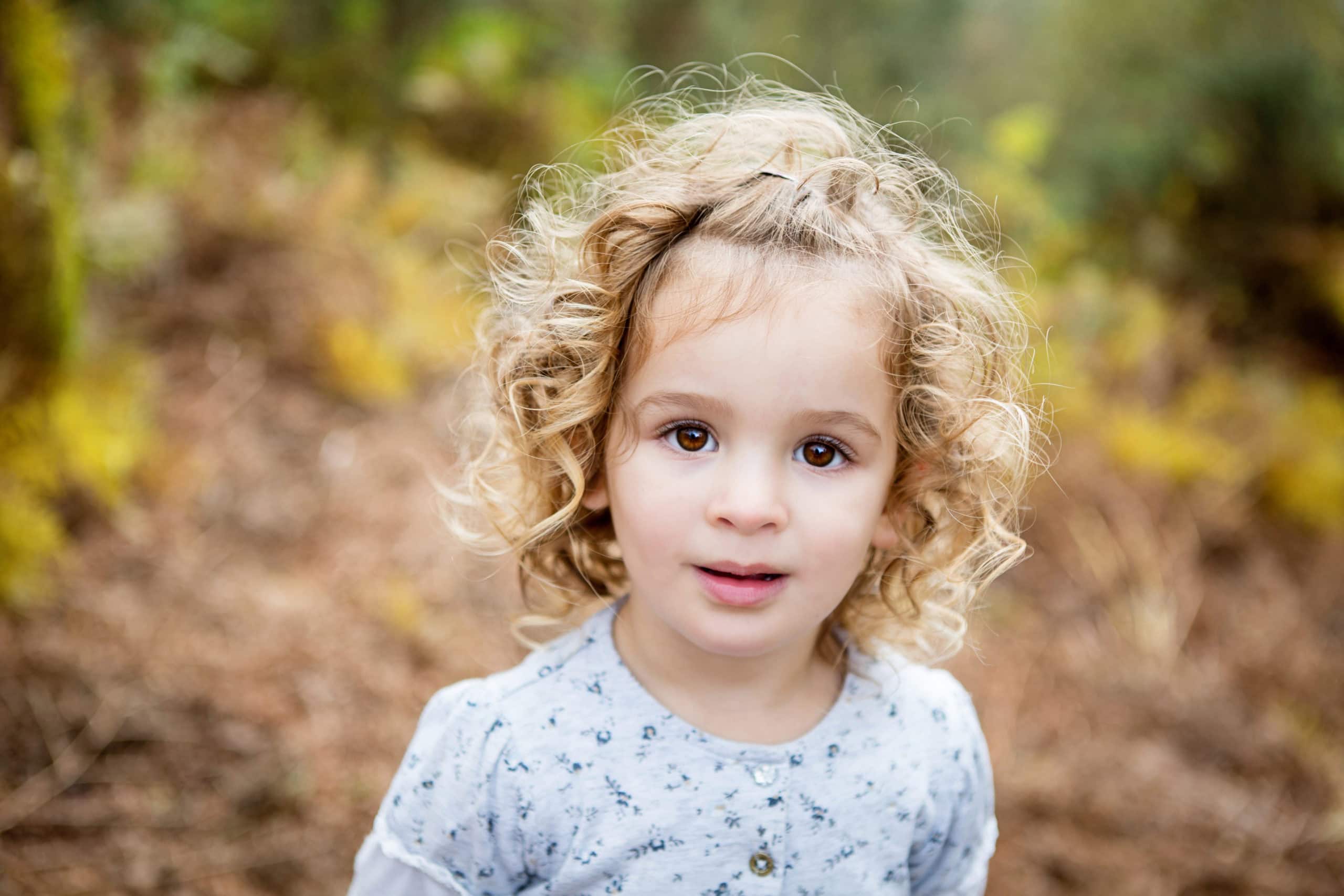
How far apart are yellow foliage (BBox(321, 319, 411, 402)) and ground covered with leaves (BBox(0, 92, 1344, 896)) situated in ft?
0.04

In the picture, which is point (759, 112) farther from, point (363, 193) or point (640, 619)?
point (363, 193)

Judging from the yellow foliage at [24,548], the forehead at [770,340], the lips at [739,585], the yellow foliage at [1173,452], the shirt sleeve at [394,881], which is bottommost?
the yellow foliage at [24,548]

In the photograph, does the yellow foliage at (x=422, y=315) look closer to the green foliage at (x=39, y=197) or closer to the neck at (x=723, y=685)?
the green foliage at (x=39, y=197)

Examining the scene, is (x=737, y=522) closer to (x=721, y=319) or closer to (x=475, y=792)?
(x=721, y=319)

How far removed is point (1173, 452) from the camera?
4926 mm

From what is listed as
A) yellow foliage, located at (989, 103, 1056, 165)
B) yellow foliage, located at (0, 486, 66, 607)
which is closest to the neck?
yellow foliage, located at (0, 486, 66, 607)

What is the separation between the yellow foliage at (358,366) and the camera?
4293 mm

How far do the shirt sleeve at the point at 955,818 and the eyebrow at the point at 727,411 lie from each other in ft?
1.75

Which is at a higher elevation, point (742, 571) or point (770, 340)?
point (770, 340)

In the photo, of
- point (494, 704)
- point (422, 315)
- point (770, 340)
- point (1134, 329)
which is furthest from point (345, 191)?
point (1134, 329)

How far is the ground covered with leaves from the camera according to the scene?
260cm

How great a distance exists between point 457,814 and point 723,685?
42cm

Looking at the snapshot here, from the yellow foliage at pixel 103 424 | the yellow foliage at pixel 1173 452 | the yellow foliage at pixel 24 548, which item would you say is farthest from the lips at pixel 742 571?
the yellow foliage at pixel 1173 452

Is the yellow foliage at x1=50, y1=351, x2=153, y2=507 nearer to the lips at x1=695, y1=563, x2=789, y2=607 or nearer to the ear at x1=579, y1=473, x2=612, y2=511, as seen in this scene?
the ear at x1=579, y1=473, x2=612, y2=511
